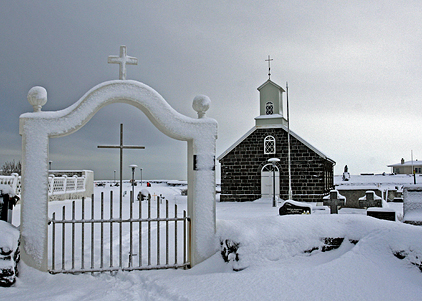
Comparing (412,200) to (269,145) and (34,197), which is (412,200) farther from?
(269,145)

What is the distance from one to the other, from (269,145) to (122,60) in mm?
17993

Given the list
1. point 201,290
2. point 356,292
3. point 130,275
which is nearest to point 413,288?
point 356,292

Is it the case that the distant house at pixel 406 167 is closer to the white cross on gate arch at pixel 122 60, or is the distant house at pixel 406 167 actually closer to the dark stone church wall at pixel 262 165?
the dark stone church wall at pixel 262 165

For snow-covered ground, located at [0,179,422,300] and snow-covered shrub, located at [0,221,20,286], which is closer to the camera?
snow-covered ground, located at [0,179,422,300]

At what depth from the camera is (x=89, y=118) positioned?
20.0ft

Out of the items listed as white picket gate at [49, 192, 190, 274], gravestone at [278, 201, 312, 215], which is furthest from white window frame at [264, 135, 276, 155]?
white picket gate at [49, 192, 190, 274]

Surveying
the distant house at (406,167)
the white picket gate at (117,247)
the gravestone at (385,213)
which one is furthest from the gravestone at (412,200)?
the distant house at (406,167)

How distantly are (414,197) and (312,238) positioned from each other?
4890 millimetres

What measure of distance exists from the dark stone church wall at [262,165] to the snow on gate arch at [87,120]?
1700 cm

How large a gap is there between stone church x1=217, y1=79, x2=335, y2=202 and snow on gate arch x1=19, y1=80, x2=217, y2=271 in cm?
1701

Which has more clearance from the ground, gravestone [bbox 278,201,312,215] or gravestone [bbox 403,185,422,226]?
gravestone [bbox 403,185,422,226]

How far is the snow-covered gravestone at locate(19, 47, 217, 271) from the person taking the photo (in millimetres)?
5723

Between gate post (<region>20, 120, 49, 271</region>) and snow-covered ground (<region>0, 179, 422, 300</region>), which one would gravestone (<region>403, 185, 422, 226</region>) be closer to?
snow-covered ground (<region>0, 179, 422, 300</region>)

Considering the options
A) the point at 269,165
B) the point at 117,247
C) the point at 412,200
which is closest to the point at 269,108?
the point at 269,165
